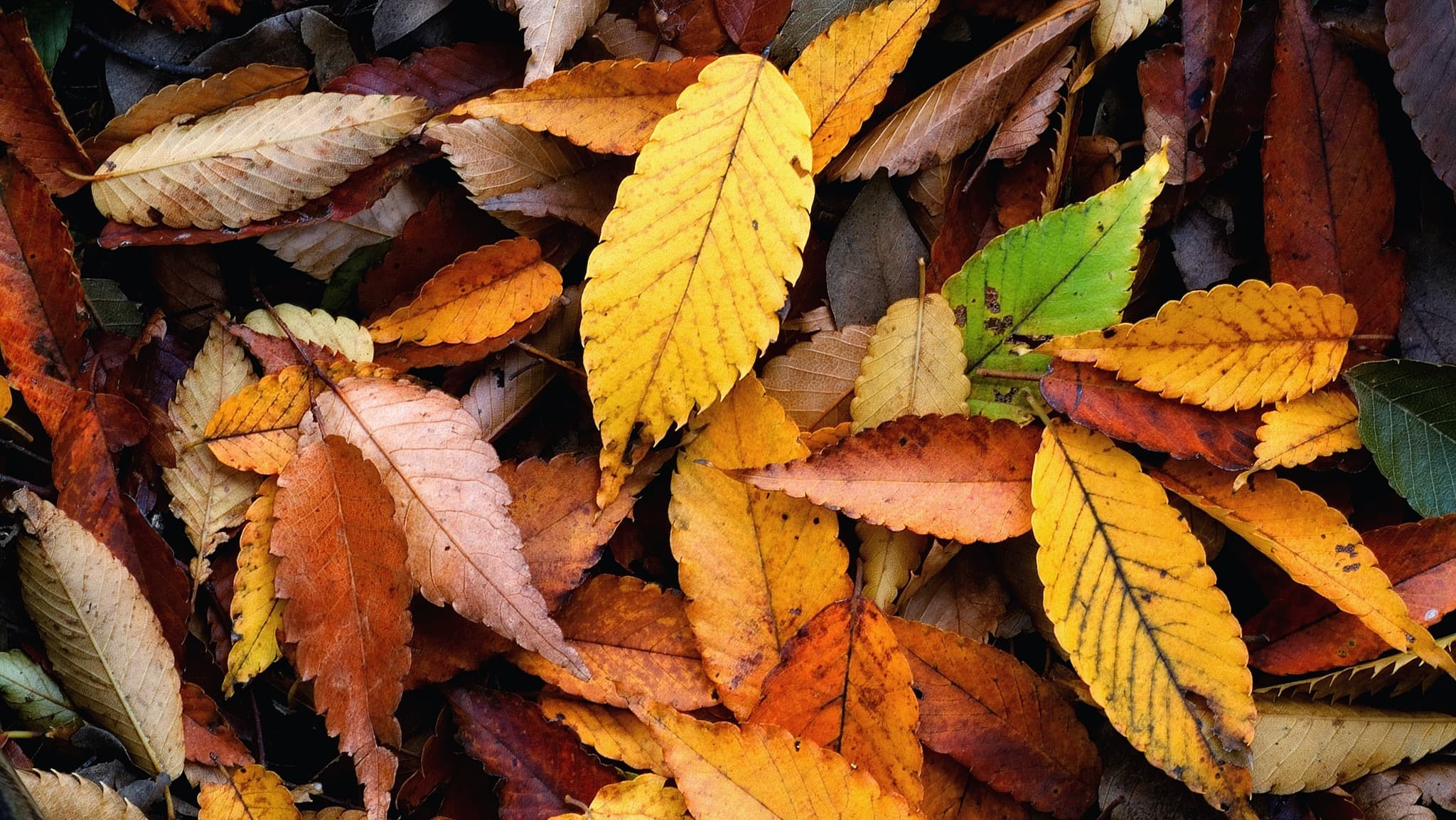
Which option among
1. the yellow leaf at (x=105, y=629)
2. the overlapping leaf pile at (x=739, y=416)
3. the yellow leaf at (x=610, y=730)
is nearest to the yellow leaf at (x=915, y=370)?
the overlapping leaf pile at (x=739, y=416)

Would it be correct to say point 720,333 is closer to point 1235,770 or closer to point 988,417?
point 988,417

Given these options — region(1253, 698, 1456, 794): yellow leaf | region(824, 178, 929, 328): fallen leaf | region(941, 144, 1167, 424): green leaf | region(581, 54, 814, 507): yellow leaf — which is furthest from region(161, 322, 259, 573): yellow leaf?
region(1253, 698, 1456, 794): yellow leaf

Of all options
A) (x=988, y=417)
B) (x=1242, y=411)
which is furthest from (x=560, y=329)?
(x=1242, y=411)

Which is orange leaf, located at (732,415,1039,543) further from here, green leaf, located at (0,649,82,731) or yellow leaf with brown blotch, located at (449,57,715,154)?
green leaf, located at (0,649,82,731)

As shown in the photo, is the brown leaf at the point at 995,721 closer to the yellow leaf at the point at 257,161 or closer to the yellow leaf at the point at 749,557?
the yellow leaf at the point at 749,557

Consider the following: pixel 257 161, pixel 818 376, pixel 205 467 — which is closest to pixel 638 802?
pixel 818 376

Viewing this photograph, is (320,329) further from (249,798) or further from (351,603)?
(249,798)
